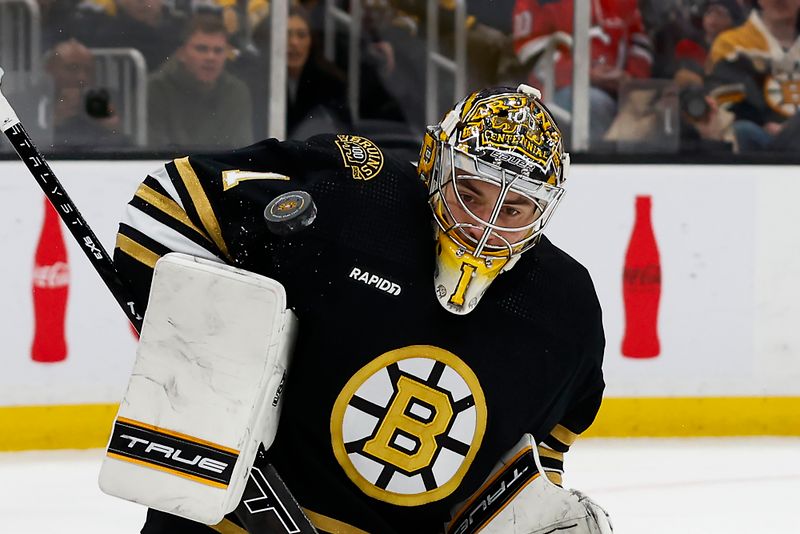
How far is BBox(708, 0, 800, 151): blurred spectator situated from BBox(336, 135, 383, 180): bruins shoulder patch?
269 cm

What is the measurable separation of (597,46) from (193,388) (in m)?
2.88

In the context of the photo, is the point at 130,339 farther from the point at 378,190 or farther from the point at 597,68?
the point at 378,190

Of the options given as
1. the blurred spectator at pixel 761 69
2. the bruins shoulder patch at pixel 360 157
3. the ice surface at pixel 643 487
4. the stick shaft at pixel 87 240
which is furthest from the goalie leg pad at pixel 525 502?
the blurred spectator at pixel 761 69

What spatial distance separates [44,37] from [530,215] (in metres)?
2.48

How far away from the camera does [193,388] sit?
1.50m

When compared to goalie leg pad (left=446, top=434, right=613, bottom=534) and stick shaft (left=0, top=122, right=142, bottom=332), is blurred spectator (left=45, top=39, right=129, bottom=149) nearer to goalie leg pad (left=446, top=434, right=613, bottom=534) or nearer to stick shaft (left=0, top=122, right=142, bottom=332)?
stick shaft (left=0, top=122, right=142, bottom=332)

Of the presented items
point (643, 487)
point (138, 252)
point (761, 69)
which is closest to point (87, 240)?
point (138, 252)

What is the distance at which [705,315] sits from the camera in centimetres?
404

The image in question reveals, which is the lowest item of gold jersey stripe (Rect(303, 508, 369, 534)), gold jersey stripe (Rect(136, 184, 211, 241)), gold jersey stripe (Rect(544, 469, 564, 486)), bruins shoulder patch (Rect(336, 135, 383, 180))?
gold jersey stripe (Rect(303, 508, 369, 534))

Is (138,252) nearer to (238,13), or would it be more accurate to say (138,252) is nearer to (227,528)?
(227,528)

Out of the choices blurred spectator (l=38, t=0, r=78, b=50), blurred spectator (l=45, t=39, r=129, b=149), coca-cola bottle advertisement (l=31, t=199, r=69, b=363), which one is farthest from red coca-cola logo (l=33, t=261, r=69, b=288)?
blurred spectator (l=38, t=0, r=78, b=50)

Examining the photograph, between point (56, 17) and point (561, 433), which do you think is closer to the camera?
point (561, 433)

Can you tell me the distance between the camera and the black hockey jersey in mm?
1665

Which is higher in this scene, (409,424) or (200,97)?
(200,97)
